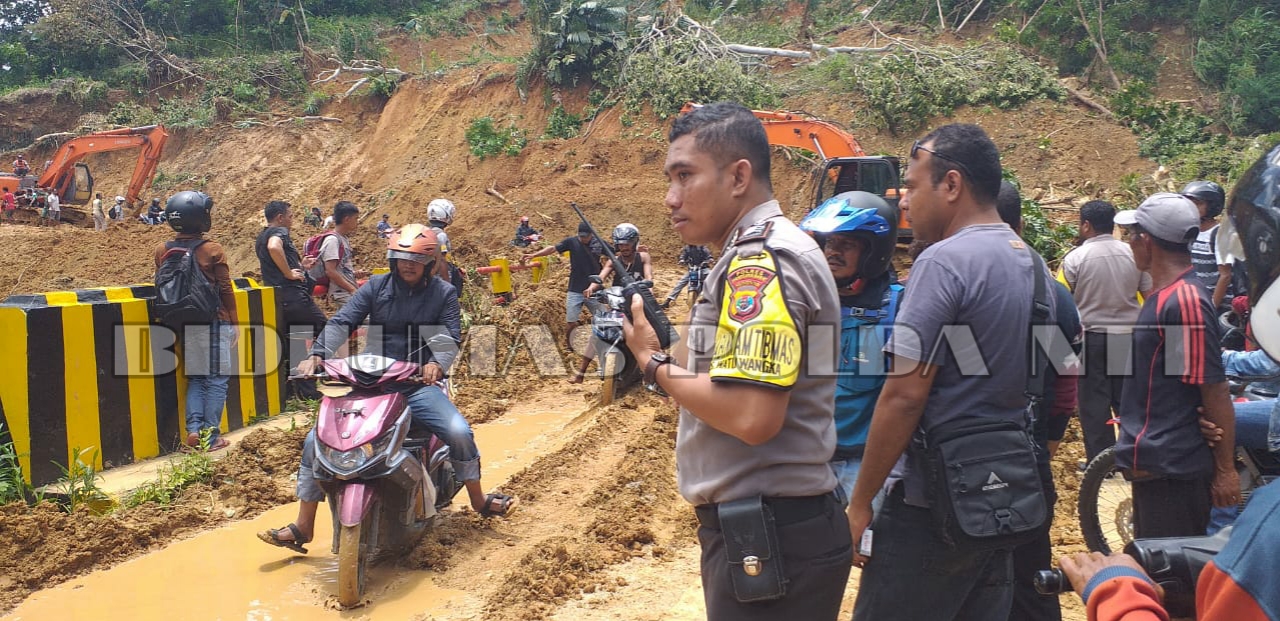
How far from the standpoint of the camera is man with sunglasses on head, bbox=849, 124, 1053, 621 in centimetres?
254

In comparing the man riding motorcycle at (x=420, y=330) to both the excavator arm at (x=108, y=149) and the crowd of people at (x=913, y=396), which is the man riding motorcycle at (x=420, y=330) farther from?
the excavator arm at (x=108, y=149)

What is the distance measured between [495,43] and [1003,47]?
19235 mm

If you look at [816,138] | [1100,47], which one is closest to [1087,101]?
[1100,47]

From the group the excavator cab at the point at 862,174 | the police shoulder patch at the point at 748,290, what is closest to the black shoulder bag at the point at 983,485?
the police shoulder patch at the point at 748,290

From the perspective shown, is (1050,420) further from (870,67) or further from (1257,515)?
(870,67)

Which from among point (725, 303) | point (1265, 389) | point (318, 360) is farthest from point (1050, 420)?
point (318, 360)

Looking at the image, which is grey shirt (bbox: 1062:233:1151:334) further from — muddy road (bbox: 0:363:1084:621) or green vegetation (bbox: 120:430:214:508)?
green vegetation (bbox: 120:430:214:508)

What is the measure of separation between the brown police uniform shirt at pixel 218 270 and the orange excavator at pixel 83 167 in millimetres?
19433

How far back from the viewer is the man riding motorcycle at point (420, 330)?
5.01 metres

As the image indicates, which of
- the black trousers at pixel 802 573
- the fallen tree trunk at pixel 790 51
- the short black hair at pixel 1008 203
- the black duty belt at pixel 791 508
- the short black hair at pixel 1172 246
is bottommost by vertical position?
the black trousers at pixel 802 573

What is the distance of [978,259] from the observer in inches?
101

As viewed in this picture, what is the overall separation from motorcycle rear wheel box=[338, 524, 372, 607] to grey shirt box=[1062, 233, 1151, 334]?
4139 millimetres

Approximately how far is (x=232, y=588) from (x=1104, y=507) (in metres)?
4.49

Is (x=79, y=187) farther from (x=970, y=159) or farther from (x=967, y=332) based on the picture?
(x=967, y=332)
